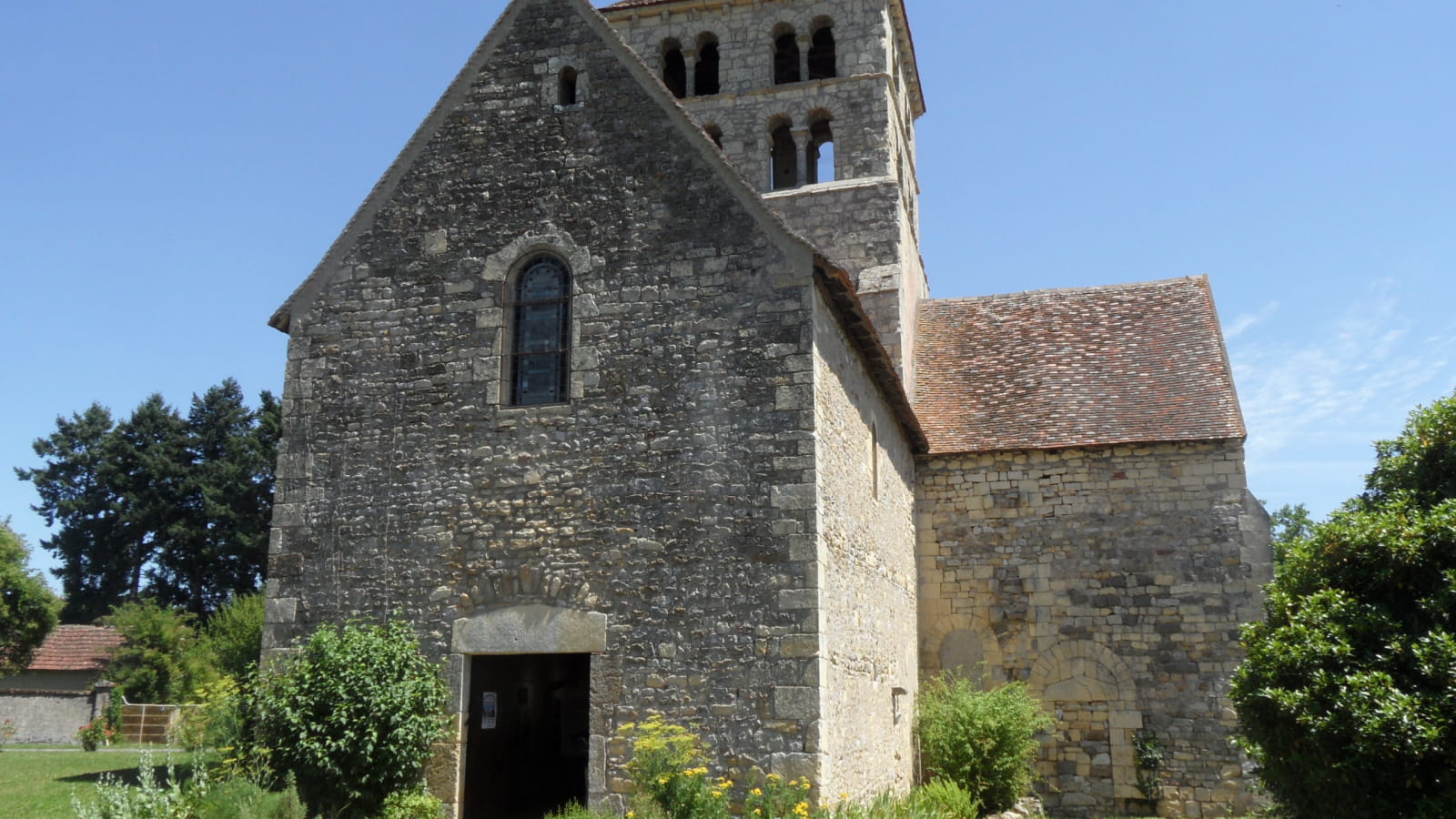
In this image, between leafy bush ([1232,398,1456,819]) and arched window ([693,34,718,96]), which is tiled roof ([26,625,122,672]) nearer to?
arched window ([693,34,718,96])

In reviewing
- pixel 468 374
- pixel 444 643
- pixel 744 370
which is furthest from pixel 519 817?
pixel 744 370

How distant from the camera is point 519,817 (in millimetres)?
12781

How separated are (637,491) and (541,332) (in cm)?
212

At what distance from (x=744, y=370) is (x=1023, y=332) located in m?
10.4

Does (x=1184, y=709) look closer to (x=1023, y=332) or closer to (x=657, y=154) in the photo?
(x=1023, y=332)

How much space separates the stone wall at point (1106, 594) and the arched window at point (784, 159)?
20.3 ft

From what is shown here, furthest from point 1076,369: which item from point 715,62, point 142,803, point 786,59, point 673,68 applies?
point 142,803

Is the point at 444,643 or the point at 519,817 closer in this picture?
the point at 444,643

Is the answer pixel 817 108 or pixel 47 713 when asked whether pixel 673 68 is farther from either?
pixel 47 713

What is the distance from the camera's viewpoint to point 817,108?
766 inches

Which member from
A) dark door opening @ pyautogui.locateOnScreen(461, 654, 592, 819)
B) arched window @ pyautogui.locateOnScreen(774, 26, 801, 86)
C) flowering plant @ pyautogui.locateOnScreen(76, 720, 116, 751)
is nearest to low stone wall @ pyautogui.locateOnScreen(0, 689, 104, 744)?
flowering plant @ pyautogui.locateOnScreen(76, 720, 116, 751)

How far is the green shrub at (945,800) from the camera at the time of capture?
487 inches

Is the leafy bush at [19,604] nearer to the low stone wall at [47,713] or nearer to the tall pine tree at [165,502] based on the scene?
the low stone wall at [47,713]

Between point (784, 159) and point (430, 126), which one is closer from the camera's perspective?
point (430, 126)
